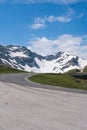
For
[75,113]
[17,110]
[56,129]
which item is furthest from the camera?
[17,110]

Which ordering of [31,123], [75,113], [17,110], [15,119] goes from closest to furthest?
[31,123]
[15,119]
[75,113]
[17,110]

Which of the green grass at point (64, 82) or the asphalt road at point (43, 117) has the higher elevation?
the green grass at point (64, 82)

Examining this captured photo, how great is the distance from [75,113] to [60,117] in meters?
Result: 1.77

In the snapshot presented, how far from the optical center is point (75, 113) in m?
19.5

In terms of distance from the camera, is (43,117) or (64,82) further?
(64,82)

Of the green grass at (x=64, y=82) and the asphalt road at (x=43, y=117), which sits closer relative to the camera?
the asphalt road at (x=43, y=117)

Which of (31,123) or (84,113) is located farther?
(84,113)

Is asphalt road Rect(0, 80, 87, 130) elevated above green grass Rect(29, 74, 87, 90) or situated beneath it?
situated beneath

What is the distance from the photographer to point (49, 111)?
20250 millimetres

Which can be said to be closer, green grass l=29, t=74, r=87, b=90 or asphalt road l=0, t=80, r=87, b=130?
asphalt road l=0, t=80, r=87, b=130

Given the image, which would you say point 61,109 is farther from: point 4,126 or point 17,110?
point 4,126

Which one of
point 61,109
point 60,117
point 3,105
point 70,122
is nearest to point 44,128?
point 70,122

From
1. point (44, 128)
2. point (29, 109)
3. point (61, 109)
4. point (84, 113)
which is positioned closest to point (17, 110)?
point (29, 109)

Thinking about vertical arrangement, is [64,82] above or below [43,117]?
above
